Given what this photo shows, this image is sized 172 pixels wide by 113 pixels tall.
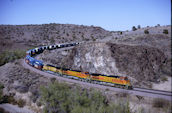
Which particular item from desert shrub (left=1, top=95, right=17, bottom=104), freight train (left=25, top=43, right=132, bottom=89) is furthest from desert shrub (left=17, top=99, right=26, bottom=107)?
freight train (left=25, top=43, right=132, bottom=89)

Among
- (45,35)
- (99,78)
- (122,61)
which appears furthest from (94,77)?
(45,35)

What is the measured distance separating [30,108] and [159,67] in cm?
2973

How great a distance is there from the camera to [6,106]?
2420cm

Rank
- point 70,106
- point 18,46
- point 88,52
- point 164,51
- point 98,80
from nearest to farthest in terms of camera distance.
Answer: point 70,106 → point 98,80 → point 164,51 → point 88,52 → point 18,46

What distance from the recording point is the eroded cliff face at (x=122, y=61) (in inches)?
1226

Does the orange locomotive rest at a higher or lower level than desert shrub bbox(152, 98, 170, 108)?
higher

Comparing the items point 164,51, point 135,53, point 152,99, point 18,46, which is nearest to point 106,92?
point 152,99

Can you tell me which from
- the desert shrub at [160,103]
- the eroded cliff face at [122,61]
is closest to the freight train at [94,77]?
the eroded cliff face at [122,61]

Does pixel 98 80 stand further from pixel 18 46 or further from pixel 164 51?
pixel 18 46

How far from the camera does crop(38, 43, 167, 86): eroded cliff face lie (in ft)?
102

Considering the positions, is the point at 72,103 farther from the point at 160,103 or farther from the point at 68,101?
the point at 160,103

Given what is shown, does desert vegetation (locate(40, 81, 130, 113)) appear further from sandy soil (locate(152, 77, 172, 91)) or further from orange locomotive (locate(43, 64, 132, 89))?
sandy soil (locate(152, 77, 172, 91))

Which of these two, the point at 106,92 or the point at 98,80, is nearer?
the point at 106,92

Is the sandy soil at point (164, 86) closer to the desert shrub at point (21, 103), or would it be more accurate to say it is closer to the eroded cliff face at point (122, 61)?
the eroded cliff face at point (122, 61)
